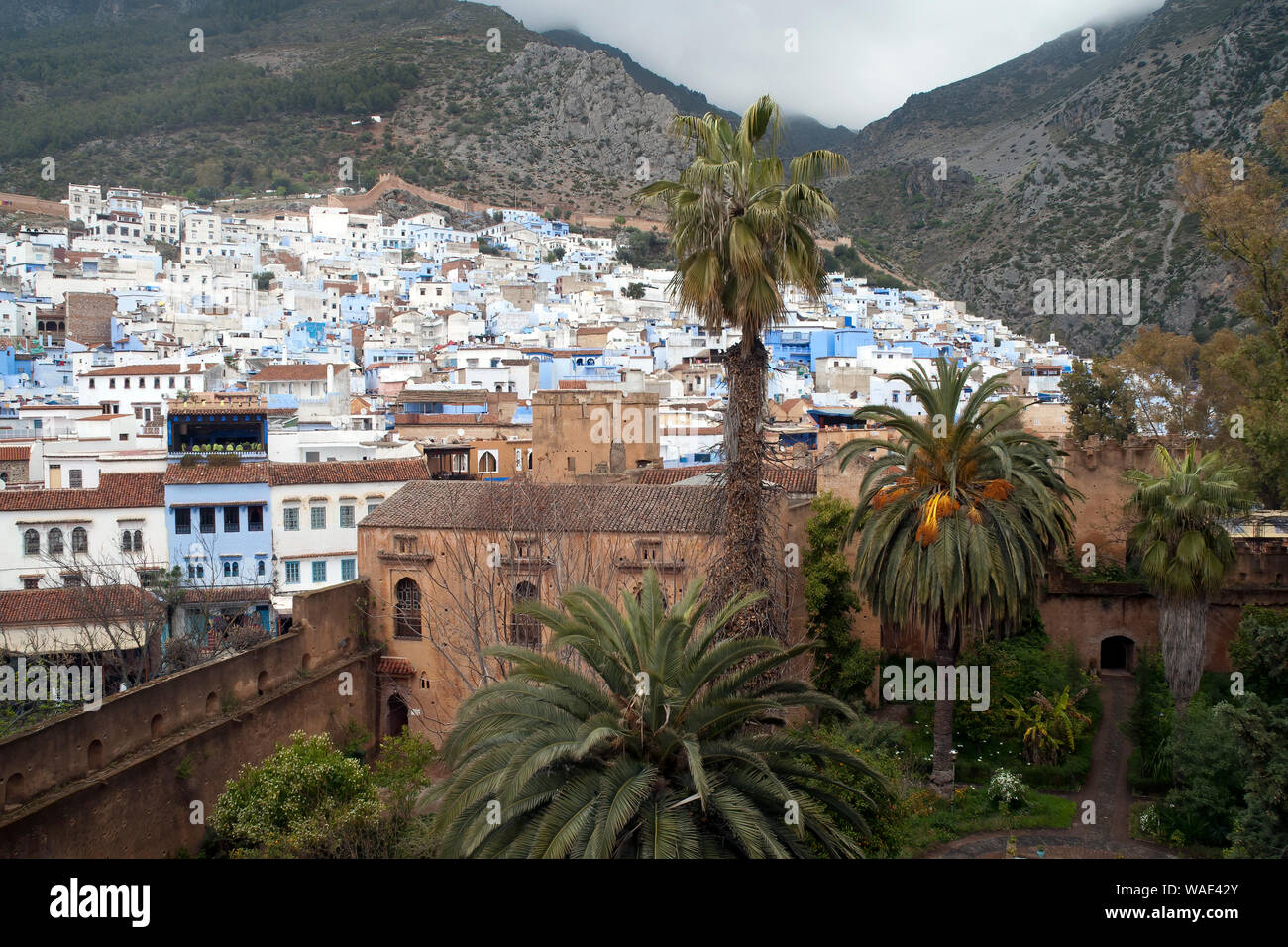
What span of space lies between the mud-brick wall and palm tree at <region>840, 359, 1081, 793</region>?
892 centimetres

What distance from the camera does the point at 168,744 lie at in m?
13.1

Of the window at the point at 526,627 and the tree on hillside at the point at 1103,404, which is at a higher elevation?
the tree on hillside at the point at 1103,404

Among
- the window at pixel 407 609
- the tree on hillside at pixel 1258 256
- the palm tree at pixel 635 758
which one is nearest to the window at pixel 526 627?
the window at pixel 407 609

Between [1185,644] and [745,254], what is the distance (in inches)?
417

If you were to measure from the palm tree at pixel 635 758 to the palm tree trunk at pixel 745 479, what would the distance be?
168 centimetres

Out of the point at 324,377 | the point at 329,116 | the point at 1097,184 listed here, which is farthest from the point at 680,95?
the point at 324,377

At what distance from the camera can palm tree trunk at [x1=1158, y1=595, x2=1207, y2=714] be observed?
1599cm

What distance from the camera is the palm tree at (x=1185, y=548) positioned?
15.6 meters

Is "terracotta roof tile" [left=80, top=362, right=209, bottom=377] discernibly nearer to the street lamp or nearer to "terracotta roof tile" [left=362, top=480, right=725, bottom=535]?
"terracotta roof tile" [left=362, top=480, right=725, bottom=535]

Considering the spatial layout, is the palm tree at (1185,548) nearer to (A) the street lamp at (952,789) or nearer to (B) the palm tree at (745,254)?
(A) the street lamp at (952,789)

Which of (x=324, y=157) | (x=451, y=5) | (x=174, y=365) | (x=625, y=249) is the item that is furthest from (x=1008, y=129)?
(x=174, y=365)

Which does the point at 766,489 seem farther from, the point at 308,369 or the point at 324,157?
the point at 324,157

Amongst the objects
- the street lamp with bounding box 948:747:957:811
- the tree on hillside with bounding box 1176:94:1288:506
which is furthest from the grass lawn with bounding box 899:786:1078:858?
the tree on hillside with bounding box 1176:94:1288:506

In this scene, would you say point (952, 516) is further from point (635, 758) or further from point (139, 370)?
point (139, 370)
